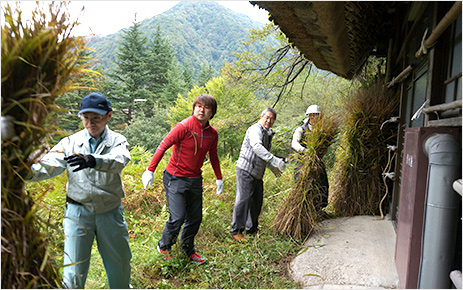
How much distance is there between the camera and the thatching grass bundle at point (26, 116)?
121cm

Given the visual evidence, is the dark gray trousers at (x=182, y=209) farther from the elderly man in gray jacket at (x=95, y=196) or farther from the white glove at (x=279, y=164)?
the white glove at (x=279, y=164)

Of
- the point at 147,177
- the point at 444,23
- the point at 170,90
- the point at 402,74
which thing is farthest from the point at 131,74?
the point at 444,23

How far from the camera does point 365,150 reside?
182 inches

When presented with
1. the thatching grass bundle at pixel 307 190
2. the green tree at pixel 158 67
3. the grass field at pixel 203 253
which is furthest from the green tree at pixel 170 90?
the thatching grass bundle at pixel 307 190

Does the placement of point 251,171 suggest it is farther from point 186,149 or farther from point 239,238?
point 186,149

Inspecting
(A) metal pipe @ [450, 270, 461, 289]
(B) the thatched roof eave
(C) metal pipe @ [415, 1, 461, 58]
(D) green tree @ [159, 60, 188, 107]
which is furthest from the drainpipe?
(D) green tree @ [159, 60, 188, 107]

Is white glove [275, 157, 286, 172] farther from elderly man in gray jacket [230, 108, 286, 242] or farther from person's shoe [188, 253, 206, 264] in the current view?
person's shoe [188, 253, 206, 264]

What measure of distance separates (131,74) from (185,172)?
1344 inches

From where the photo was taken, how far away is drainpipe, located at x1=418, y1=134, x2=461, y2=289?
1723 mm

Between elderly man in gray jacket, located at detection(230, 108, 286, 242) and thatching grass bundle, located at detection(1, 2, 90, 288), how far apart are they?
3.05 meters

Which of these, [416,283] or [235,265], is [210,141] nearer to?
[235,265]

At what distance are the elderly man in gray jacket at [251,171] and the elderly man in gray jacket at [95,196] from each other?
6.94ft

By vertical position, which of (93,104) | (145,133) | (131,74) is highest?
(131,74)

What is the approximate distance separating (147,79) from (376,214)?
116ft
